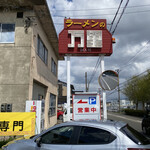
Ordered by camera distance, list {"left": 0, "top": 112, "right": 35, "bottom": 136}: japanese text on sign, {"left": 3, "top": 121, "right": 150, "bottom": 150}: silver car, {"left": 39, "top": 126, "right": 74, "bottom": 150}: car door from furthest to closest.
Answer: {"left": 0, "top": 112, "right": 35, "bottom": 136}: japanese text on sign, {"left": 39, "top": 126, "right": 74, "bottom": 150}: car door, {"left": 3, "top": 121, "right": 150, "bottom": 150}: silver car

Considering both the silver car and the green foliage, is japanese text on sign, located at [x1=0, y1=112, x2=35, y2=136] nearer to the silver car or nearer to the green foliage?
Answer: the silver car

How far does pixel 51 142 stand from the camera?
355 centimetres

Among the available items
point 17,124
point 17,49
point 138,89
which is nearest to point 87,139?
point 17,124

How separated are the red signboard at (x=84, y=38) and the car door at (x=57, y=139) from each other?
4765mm

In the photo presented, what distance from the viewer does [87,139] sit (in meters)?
3.33

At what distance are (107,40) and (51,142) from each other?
5884 mm

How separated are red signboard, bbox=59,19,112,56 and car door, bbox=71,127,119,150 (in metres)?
5.01

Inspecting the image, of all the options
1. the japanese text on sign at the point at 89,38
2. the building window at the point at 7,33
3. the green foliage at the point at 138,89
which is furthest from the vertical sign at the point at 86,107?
the green foliage at the point at 138,89

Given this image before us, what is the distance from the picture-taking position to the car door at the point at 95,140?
312 cm

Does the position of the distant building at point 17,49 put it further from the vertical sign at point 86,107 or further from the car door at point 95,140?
the car door at point 95,140

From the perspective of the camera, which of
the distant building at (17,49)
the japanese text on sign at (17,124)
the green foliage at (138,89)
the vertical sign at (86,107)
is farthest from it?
the green foliage at (138,89)

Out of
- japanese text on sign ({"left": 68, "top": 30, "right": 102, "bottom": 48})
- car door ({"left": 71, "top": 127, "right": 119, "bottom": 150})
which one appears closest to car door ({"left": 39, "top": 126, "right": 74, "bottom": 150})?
car door ({"left": 71, "top": 127, "right": 119, "bottom": 150})

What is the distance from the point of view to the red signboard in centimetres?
786

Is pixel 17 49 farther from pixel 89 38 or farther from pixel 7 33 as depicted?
pixel 89 38
